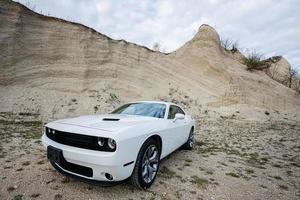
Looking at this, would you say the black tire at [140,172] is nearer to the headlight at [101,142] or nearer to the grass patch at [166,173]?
the headlight at [101,142]

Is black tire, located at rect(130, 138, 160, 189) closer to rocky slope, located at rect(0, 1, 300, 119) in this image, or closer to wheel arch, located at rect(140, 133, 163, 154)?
wheel arch, located at rect(140, 133, 163, 154)

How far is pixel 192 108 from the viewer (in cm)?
1411

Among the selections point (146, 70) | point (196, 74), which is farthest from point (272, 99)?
point (146, 70)

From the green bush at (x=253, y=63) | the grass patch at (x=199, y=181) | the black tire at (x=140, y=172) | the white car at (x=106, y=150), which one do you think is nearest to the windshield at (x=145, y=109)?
the white car at (x=106, y=150)

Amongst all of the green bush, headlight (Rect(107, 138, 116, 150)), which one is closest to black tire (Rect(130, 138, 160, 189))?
headlight (Rect(107, 138, 116, 150))

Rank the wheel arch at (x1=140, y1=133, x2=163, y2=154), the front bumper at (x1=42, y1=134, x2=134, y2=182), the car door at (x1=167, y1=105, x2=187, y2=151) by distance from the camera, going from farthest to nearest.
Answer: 1. the car door at (x1=167, y1=105, x2=187, y2=151)
2. the wheel arch at (x1=140, y1=133, x2=163, y2=154)
3. the front bumper at (x1=42, y1=134, x2=134, y2=182)

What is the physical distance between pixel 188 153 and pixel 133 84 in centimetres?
872

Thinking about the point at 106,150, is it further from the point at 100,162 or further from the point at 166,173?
the point at 166,173

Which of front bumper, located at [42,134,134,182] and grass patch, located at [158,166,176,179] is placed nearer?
front bumper, located at [42,134,134,182]

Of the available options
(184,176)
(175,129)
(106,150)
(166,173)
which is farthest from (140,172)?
(175,129)

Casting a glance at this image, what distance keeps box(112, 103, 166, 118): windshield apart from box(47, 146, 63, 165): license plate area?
5.76ft

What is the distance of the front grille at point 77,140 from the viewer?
264 centimetres

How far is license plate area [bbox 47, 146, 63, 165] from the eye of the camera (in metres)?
2.78

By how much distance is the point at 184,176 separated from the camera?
3777 mm
